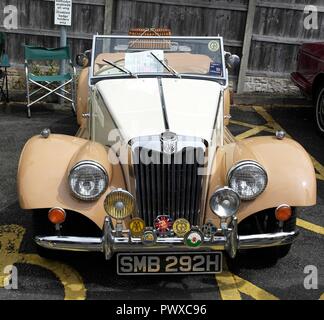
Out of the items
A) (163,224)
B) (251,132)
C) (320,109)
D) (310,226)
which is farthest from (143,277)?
(320,109)

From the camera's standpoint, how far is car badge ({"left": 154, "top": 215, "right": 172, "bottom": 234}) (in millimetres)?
3266

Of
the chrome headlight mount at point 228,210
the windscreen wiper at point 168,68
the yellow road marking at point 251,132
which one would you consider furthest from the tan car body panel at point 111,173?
the yellow road marking at point 251,132

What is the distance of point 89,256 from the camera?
390 cm

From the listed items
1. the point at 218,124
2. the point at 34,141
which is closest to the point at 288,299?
the point at 218,124

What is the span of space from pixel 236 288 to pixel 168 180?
956 millimetres

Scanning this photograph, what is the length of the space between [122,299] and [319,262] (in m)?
1.61

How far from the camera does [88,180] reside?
11.0 feet

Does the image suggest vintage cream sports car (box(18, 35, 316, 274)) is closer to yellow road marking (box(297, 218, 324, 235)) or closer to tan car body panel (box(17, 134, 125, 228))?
tan car body panel (box(17, 134, 125, 228))

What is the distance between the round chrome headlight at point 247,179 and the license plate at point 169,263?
0.46 meters

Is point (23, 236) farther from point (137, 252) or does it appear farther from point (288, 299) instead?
point (288, 299)

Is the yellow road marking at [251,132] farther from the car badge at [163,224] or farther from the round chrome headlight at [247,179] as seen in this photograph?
the car badge at [163,224]

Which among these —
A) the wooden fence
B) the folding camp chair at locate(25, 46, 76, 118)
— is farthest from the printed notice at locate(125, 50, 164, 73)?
the wooden fence

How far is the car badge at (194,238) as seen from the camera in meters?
3.14
